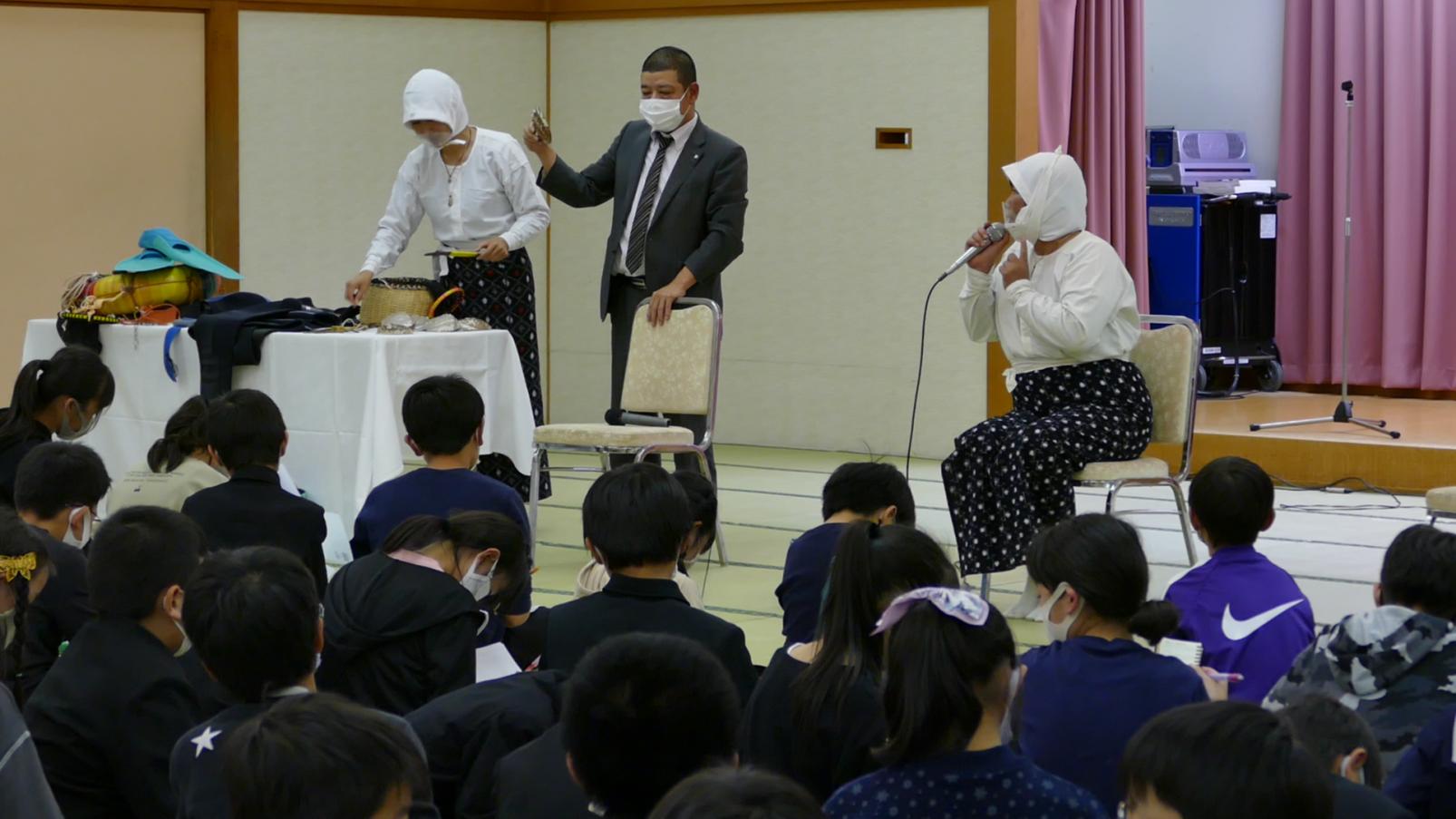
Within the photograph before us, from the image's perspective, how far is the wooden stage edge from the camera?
21.4ft

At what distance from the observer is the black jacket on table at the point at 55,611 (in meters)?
2.82

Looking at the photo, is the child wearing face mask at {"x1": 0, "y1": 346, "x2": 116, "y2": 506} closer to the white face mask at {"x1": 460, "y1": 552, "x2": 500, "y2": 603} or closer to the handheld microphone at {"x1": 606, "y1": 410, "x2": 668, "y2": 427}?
the white face mask at {"x1": 460, "y1": 552, "x2": 500, "y2": 603}

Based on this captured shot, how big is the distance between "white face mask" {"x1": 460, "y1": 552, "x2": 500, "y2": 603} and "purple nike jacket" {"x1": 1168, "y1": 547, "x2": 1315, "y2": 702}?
1125mm

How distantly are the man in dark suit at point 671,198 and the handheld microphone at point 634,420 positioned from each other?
19 cm

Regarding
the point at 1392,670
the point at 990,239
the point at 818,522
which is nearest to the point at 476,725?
the point at 1392,670

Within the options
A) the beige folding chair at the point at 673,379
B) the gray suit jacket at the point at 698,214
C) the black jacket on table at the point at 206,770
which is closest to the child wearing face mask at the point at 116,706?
the black jacket on table at the point at 206,770

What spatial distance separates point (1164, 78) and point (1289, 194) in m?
1.05

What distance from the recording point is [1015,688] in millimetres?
A: 1947

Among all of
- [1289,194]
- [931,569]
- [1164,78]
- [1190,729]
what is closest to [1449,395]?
[1289,194]

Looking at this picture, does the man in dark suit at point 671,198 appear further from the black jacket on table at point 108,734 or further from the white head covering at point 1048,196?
the black jacket on table at point 108,734

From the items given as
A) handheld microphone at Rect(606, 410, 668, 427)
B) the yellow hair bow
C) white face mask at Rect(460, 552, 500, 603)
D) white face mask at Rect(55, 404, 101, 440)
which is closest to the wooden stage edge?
handheld microphone at Rect(606, 410, 668, 427)

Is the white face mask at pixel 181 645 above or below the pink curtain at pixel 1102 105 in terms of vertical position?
below

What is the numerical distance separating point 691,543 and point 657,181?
2734 mm

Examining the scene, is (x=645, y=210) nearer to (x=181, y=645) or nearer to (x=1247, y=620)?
(x=1247, y=620)
